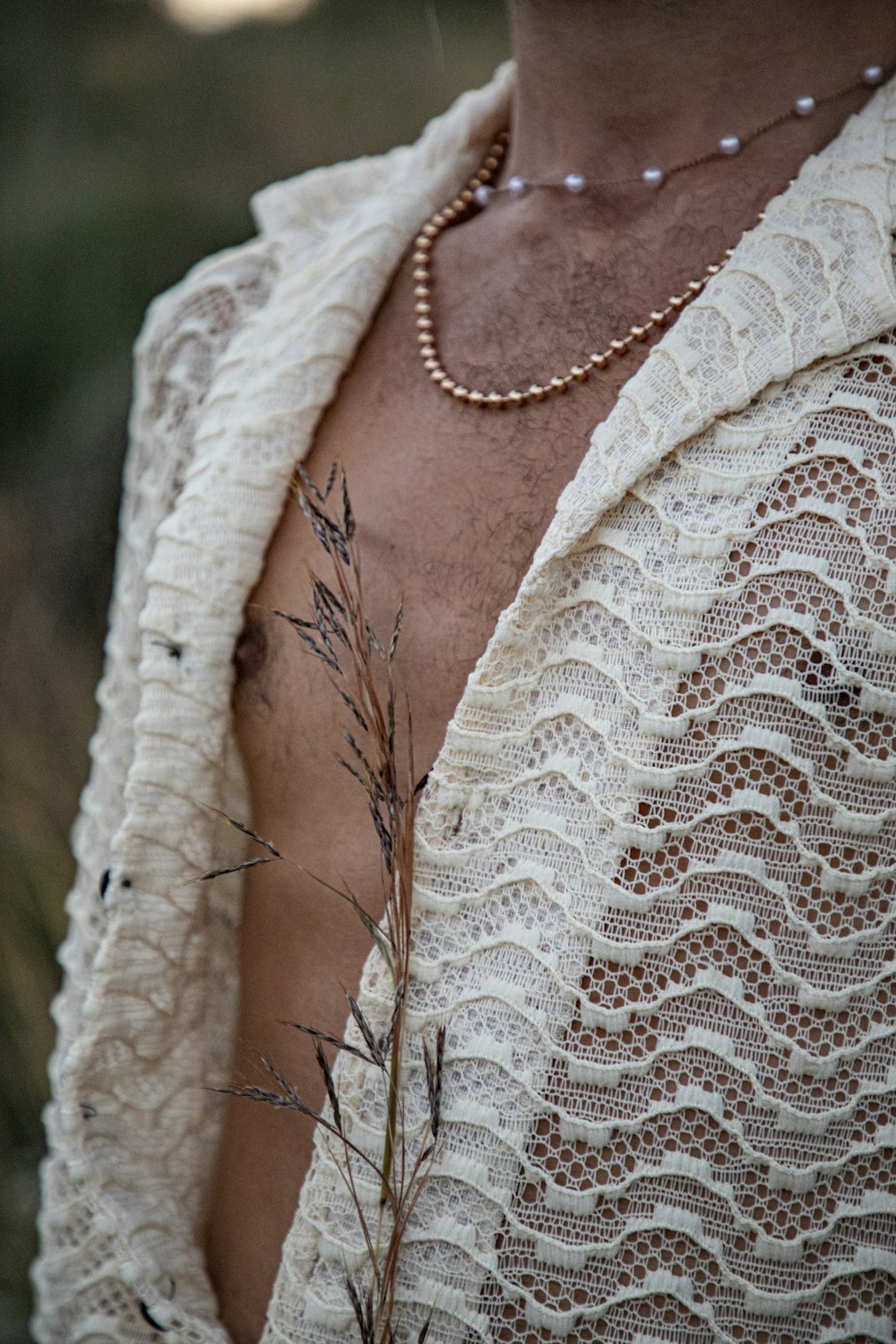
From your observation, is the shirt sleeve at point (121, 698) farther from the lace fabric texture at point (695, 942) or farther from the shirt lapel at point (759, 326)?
the shirt lapel at point (759, 326)

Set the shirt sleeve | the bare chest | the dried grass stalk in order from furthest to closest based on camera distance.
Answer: the shirt sleeve → the bare chest → the dried grass stalk

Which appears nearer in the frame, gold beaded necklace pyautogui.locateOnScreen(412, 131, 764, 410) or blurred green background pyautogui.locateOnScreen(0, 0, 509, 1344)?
gold beaded necklace pyautogui.locateOnScreen(412, 131, 764, 410)

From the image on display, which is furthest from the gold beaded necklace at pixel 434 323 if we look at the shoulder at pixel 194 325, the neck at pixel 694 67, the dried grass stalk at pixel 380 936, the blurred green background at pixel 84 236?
the blurred green background at pixel 84 236

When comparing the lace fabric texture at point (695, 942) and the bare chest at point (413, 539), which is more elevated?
the bare chest at point (413, 539)

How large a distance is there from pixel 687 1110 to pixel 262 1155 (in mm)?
481

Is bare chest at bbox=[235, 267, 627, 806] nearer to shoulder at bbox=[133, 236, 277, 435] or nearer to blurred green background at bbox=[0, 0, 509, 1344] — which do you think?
shoulder at bbox=[133, 236, 277, 435]

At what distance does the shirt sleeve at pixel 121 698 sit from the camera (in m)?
1.15

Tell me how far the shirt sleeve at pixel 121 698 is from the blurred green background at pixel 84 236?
0.55 meters

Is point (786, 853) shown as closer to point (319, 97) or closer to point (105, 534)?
point (105, 534)

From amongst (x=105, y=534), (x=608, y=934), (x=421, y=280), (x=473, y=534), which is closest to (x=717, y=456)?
(x=473, y=534)

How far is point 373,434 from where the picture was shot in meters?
1.21

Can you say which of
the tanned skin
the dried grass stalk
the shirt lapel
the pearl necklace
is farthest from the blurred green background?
the shirt lapel

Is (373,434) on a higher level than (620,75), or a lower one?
lower

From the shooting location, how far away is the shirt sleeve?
1151 millimetres
